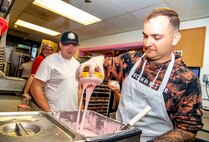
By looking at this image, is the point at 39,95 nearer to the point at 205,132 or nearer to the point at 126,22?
the point at 205,132

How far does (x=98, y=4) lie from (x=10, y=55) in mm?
7673

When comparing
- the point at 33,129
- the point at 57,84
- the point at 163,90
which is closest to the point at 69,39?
the point at 57,84

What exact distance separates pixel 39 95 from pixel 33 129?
127cm

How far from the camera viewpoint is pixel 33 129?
73 cm

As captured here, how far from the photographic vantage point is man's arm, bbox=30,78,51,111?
1.89 metres

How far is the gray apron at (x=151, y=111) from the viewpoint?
1085 millimetres

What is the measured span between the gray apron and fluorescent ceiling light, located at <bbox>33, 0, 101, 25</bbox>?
3180 mm

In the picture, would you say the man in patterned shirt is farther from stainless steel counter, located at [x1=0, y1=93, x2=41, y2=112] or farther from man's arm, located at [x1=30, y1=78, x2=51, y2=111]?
man's arm, located at [x1=30, y1=78, x2=51, y2=111]

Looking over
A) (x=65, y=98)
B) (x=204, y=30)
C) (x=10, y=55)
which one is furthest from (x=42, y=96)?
(x=10, y=55)

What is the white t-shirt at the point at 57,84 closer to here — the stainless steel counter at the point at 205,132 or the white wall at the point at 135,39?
the stainless steel counter at the point at 205,132

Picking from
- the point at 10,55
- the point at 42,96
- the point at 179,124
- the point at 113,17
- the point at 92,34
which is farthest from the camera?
the point at 10,55

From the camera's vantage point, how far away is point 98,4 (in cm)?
348

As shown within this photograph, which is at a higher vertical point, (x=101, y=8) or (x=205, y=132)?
(x=101, y=8)

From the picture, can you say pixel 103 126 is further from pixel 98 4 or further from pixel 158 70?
pixel 98 4
